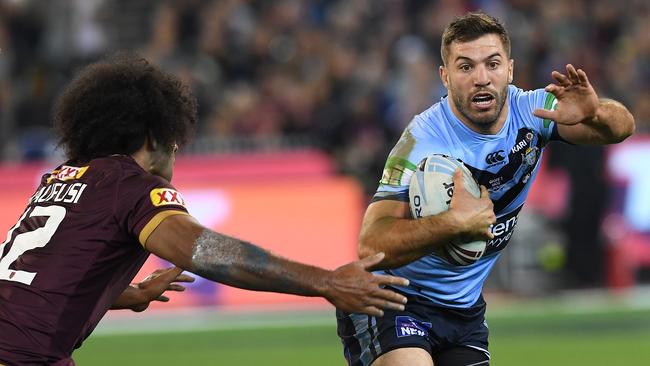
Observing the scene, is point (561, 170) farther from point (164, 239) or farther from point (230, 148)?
point (164, 239)

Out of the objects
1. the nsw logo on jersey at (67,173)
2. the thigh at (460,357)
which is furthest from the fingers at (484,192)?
the nsw logo on jersey at (67,173)

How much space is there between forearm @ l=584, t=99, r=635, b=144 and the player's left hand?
3.2 inches

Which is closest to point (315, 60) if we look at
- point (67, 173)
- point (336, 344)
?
point (336, 344)

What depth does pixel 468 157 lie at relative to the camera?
21.9ft

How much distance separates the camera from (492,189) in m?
6.76

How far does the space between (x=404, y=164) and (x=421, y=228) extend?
0.51 m

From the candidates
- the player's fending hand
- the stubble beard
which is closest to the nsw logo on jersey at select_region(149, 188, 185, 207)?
the player's fending hand

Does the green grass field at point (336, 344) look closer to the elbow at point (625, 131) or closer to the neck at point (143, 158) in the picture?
the elbow at point (625, 131)

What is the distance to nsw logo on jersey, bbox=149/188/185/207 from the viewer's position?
525 centimetres

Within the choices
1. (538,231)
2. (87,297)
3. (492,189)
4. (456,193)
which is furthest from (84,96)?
(538,231)

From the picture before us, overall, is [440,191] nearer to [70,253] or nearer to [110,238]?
[110,238]

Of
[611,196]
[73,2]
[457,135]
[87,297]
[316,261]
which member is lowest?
[87,297]

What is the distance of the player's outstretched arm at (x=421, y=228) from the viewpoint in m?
6.06

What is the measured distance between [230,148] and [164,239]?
1230 centimetres
